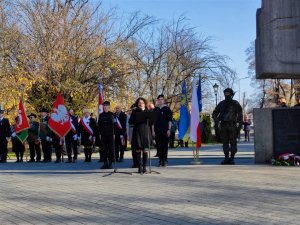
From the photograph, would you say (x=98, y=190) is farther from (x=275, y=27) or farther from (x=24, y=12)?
(x=24, y=12)

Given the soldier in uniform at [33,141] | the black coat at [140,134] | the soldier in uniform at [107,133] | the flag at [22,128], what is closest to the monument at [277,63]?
the black coat at [140,134]

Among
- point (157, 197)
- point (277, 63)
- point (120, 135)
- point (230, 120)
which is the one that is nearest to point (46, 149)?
point (120, 135)

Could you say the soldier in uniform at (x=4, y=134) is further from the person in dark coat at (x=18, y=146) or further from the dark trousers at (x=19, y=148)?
the dark trousers at (x=19, y=148)

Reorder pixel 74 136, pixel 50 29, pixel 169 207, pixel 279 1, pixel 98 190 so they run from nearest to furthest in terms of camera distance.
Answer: pixel 169 207 < pixel 98 190 < pixel 279 1 < pixel 74 136 < pixel 50 29

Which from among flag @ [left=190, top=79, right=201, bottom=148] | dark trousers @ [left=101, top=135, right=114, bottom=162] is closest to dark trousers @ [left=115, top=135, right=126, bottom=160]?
dark trousers @ [left=101, top=135, right=114, bottom=162]

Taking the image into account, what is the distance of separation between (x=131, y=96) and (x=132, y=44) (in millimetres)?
3378

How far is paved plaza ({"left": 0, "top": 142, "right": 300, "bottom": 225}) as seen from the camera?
6.49m

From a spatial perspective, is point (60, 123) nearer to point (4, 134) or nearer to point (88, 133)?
point (88, 133)

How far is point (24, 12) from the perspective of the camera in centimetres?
2508

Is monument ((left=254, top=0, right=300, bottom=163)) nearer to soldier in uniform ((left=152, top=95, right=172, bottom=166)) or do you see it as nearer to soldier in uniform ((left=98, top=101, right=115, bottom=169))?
soldier in uniform ((left=152, top=95, right=172, bottom=166))

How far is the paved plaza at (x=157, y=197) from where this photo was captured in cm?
649

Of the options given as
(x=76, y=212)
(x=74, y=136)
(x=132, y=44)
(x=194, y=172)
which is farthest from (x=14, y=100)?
(x=76, y=212)

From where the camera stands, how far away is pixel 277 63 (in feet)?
40.9

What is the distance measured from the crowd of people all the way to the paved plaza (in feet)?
3.57
